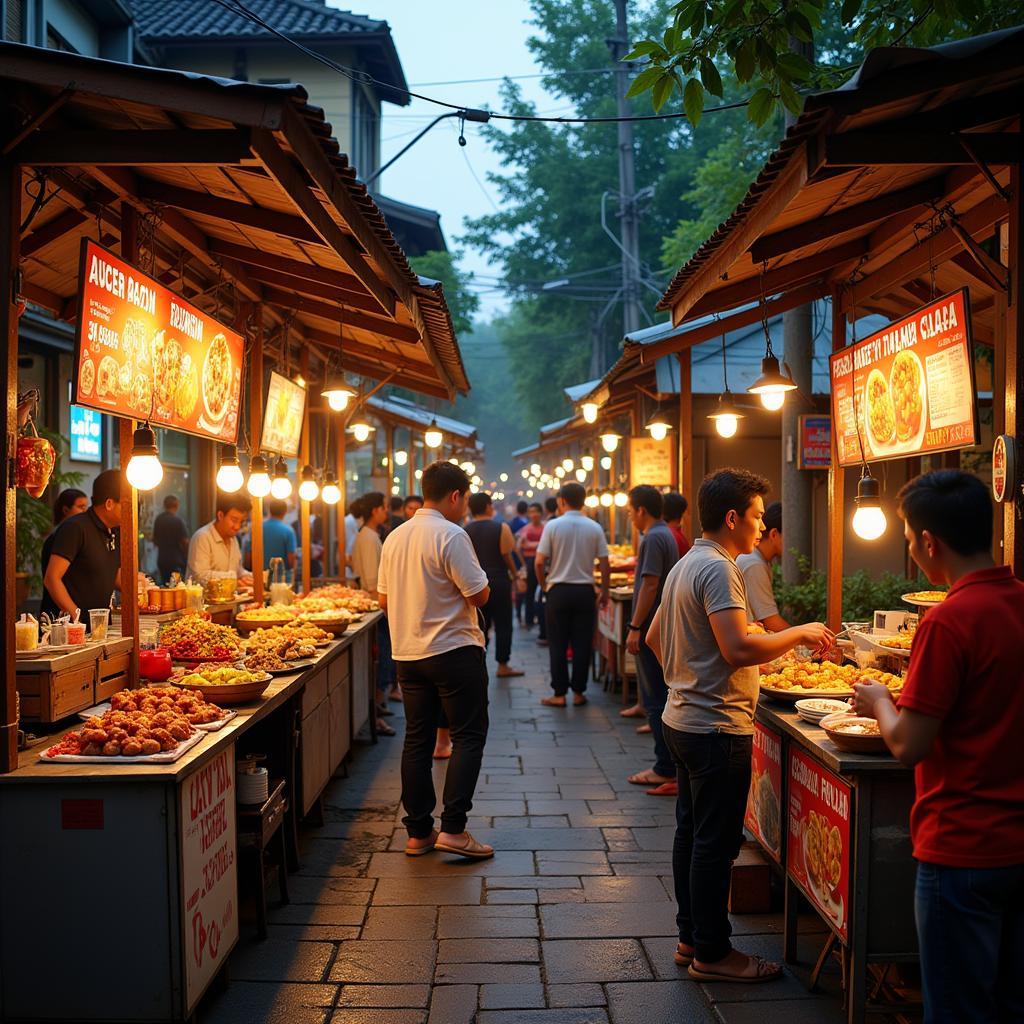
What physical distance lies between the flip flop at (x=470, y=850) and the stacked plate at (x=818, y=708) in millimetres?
2403

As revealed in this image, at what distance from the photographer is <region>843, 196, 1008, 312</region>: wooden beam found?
18.9ft

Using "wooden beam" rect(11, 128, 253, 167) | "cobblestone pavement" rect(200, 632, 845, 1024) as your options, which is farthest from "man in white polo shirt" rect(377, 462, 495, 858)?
"wooden beam" rect(11, 128, 253, 167)

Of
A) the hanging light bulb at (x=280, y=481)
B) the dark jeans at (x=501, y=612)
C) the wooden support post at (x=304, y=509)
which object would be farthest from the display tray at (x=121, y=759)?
the dark jeans at (x=501, y=612)

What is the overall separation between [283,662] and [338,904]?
1603mm

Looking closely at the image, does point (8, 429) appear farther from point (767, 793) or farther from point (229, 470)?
point (767, 793)

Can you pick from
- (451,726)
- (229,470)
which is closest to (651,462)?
(229,470)

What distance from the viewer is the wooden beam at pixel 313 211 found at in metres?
4.45

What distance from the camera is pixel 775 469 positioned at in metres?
17.8

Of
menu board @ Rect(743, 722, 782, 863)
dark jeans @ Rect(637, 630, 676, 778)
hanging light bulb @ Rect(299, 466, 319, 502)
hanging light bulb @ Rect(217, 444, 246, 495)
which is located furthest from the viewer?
hanging light bulb @ Rect(299, 466, 319, 502)

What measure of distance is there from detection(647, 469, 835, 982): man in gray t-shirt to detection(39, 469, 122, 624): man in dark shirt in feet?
14.4

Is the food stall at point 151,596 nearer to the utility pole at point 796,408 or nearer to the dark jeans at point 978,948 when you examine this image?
the dark jeans at point 978,948

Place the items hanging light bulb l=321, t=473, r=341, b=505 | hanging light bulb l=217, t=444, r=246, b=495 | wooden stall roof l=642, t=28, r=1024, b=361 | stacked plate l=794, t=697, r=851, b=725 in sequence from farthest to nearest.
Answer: hanging light bulb l=321, t=473, r=341, b=505 < hanging light bulb l=217, t=444, r=246, b=495 < stacked plate l=794, t=697, r=851, b=725 < wooden stall roof l=642, t=28, r=1024, b=361

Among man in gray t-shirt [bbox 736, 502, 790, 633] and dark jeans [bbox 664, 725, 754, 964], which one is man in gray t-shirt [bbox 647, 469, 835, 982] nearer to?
dark jeans [bbox 664, 725, 754, 964]

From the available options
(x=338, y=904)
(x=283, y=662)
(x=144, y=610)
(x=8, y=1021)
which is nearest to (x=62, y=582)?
(x=144, y=610)
